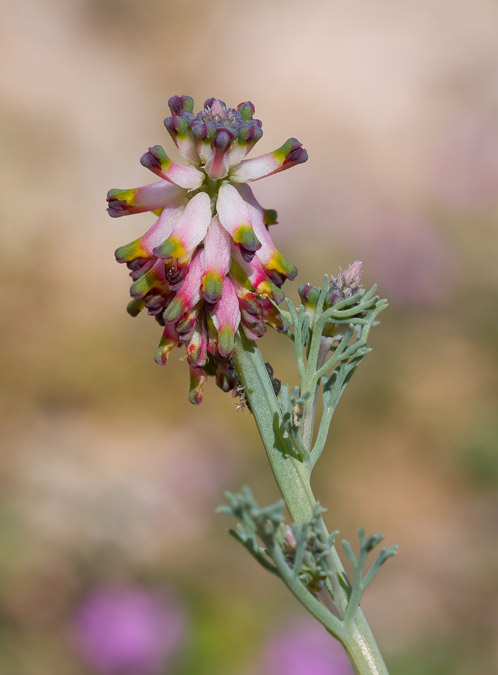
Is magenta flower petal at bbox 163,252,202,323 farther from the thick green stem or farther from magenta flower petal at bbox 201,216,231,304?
the thick green stem

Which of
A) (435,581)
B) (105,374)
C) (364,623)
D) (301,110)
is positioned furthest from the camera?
(301,110)

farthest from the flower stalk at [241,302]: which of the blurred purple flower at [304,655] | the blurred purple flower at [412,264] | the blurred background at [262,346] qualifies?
the blurred purple flower at [412,264]

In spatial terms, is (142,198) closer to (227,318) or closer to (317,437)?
(227,318)

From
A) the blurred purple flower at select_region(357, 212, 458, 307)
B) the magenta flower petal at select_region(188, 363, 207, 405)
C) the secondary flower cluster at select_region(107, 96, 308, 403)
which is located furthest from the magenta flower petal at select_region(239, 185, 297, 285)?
the blurred purple flower at select_region(357, 212, 458, 307)

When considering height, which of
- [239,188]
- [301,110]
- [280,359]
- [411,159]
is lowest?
[239,188]

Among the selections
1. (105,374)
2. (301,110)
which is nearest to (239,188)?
(105,374)

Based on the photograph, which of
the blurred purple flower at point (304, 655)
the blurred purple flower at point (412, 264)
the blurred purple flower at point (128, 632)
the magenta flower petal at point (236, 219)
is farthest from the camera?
the blurred purple flower at point (412, 264)

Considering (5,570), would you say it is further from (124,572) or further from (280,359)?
(280,359)

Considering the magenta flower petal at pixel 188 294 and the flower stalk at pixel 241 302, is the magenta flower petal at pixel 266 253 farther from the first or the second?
the magenta flower petal at pixel 188 294
